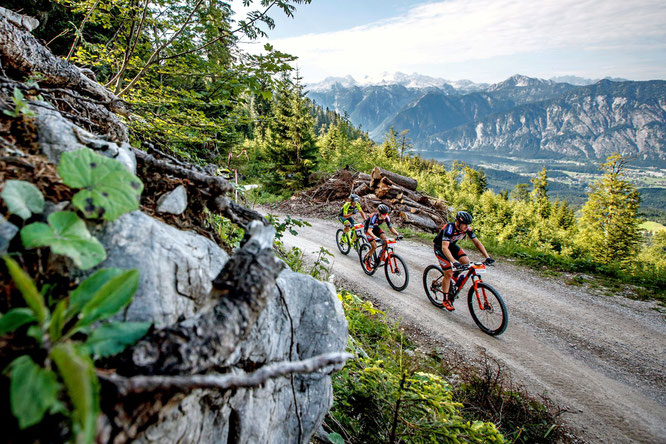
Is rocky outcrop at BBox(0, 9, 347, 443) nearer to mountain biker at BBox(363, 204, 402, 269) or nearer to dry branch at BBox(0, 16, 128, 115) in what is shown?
dry branch at BBox(0, 16, 128, 115)

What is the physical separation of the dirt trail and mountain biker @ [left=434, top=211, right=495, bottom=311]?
2.91 feet

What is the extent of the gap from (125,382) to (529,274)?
1179 cm

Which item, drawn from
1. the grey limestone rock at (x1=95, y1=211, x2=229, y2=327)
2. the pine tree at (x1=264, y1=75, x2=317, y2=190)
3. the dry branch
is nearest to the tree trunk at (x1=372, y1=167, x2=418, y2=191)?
the pine tree at (x1=264, y1=75, x2=317, y2=190)

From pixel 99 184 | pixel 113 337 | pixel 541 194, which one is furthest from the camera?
pixel 541 194

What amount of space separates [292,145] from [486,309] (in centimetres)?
1832

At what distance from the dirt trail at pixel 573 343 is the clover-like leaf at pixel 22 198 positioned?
625 centimetres

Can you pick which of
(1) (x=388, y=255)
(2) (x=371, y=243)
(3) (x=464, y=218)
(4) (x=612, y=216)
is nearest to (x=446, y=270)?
(3) (x=464, y=218)

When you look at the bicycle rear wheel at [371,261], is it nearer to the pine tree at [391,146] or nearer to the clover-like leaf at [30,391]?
the clover-like leaf at [30,391]

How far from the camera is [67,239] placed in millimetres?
1001

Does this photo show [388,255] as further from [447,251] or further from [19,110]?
[19,110]

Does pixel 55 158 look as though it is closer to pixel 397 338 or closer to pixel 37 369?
pixel 37 369

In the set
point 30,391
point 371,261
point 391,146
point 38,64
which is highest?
point 391,146

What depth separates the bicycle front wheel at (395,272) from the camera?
8414mm

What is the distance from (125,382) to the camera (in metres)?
0.76
